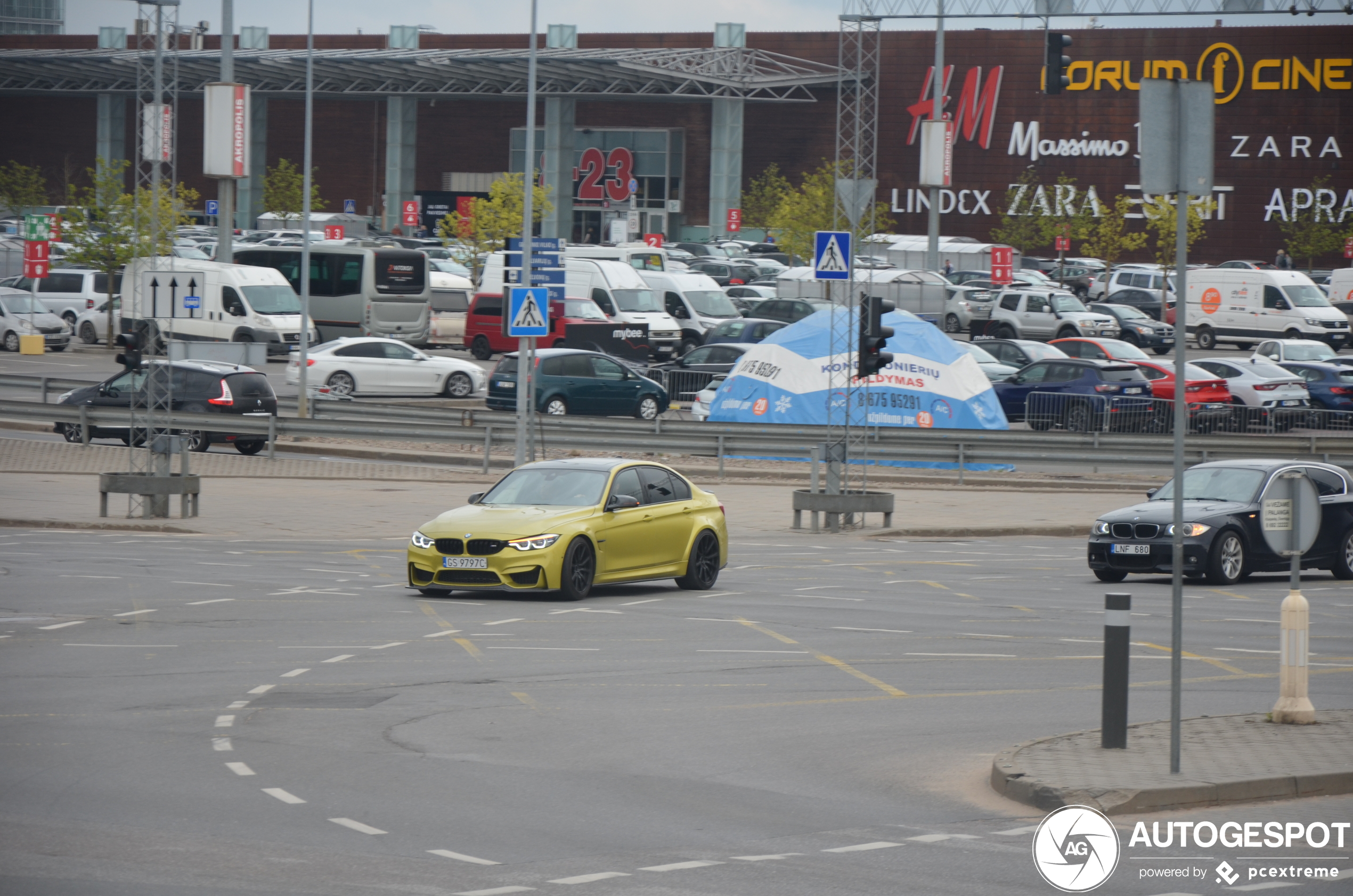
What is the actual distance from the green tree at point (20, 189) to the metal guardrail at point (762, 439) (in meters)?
63.1

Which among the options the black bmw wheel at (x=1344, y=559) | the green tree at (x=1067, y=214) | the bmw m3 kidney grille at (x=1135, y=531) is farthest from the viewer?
the green tree at (x=1067, y=214)

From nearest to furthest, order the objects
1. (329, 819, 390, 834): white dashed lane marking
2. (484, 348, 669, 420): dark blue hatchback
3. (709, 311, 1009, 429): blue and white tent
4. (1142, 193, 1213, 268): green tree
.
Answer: (329, 819, 390, 834): white dashed lane marking
(709, 311, 1009, 429): blue and white tent
(484, 348, 669, 420): dark blue hatchback
(1142, 193, 1213, 268): green tree

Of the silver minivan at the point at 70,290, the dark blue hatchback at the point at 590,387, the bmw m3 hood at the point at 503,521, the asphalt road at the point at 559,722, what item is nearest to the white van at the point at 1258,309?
the dark blue hatchback at the point at 590,387

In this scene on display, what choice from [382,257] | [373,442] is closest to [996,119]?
[382,257]

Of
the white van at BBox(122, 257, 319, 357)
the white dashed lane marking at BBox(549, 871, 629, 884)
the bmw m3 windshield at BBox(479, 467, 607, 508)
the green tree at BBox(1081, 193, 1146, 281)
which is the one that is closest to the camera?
the white dashed lane marking at BBox(549, 871, 629, 884)

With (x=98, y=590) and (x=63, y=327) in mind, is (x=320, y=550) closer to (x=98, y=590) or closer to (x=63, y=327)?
(x=98, y=590)

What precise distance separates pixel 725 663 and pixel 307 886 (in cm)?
684

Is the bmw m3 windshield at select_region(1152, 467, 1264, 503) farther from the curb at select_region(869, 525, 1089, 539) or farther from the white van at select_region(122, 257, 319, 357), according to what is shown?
the white van at select_region(122, 257, 319, 357)

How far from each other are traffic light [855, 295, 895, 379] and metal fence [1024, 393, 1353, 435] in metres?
12.5

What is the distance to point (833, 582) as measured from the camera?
778 inches

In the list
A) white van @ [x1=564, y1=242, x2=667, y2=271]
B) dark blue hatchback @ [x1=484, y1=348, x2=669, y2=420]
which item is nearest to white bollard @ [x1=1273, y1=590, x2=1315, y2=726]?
dark blue hatchback @ [x1=484, y1=348, x2=669, y2=420]

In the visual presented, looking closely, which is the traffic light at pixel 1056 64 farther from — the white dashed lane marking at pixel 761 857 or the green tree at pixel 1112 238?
the white dashed lane marking at pixel 761 857

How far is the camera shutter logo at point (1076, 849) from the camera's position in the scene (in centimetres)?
752

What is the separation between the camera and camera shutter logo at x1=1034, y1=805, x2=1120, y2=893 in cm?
752
